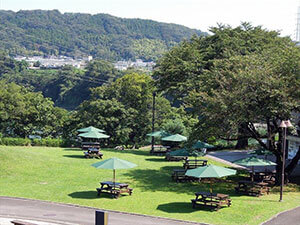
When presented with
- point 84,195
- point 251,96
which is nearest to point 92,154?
point 84,195

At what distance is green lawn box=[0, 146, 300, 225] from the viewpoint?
761 inches

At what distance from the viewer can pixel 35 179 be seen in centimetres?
2577

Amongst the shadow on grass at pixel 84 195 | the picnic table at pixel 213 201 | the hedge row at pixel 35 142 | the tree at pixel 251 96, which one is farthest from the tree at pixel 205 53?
the picnic table at pixel 213 201

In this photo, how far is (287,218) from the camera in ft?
61.5

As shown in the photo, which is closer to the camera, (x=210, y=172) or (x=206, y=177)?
(x=210, y=172)

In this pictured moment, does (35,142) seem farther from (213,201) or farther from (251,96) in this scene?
(213,201)

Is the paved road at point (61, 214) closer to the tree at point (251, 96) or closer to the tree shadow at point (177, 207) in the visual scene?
the tree shadow at point (177, 207)

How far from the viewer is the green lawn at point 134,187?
19.3 metres

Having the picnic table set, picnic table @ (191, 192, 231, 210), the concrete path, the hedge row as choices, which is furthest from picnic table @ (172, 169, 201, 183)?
the hedge row

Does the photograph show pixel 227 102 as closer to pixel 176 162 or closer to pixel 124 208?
pixel 124 208

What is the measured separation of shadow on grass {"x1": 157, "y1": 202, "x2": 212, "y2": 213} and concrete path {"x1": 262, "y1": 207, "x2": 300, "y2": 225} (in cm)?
288

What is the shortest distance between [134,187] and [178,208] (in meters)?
4.80

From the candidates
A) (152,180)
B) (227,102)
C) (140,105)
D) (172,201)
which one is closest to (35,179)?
(152,180)

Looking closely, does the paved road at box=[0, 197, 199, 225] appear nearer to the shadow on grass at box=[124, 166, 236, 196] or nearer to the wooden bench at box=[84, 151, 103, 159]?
the shadow on grass at box=[124, 166, 236, 196]
